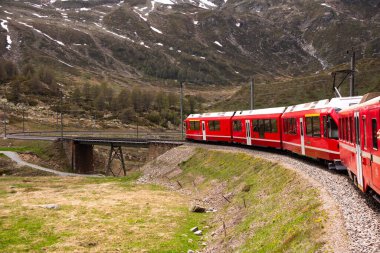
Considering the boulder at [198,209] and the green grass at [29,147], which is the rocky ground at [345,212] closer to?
the boulder at [198,209]

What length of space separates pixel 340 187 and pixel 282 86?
384 feet

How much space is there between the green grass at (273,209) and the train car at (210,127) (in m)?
13.6

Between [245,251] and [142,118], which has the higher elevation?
[142,118]

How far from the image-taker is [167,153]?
5778 cm

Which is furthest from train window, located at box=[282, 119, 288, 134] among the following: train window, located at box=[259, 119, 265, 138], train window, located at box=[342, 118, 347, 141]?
train window, located at box=[342, 118, 347, 141]

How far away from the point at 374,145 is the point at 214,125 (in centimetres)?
4062

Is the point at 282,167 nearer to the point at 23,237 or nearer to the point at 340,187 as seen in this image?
the point at 340,187

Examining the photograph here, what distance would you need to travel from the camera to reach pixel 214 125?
179 feet

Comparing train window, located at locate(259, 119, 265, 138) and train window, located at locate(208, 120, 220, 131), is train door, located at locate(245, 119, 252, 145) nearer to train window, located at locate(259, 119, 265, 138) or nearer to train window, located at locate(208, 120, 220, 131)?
train window, located at locate(259, 119, 265, 138)

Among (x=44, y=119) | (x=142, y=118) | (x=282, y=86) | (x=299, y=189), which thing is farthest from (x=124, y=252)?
(x=142, y=118)

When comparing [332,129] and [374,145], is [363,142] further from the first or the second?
[332,129]

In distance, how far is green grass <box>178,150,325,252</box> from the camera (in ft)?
46.5

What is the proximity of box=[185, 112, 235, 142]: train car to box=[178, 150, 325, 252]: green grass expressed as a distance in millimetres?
13557

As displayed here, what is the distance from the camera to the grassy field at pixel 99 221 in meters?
22.1
